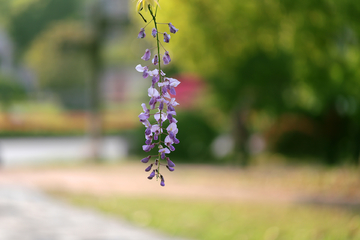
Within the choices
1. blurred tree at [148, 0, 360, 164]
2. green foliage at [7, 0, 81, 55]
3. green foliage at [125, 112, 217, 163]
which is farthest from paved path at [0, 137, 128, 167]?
green foliage at [7, 0, 81, 55]

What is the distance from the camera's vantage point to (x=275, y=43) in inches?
443

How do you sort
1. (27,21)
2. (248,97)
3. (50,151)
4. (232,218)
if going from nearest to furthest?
(232,218), (248,97), (50,151), (27,21)

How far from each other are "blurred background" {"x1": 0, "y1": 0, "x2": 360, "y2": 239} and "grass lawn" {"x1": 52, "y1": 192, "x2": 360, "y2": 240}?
9 centimetres

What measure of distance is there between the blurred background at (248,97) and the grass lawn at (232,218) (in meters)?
0.09

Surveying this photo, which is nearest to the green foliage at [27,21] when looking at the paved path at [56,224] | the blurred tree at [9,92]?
the blurred tree at [9,92]

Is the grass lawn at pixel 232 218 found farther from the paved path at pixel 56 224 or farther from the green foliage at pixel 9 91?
the green foliage at pixel 9 91

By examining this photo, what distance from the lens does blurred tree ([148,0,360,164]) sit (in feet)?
29.5

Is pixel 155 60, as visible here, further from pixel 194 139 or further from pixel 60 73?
pixel 60 73

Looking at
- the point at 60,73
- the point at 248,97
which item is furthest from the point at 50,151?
the point at 60,73

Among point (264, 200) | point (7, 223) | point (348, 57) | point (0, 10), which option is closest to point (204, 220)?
point (264, 200)

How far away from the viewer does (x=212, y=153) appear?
17844mm

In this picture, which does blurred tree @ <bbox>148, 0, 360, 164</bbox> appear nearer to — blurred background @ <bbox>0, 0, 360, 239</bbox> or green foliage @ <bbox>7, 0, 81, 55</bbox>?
blurred background @ <bbox>0, 0, 360, 239</bbox>

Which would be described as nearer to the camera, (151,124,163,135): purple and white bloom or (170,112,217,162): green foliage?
(151,124,163,135): purple and white bloom

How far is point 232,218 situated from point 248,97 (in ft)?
25.8
